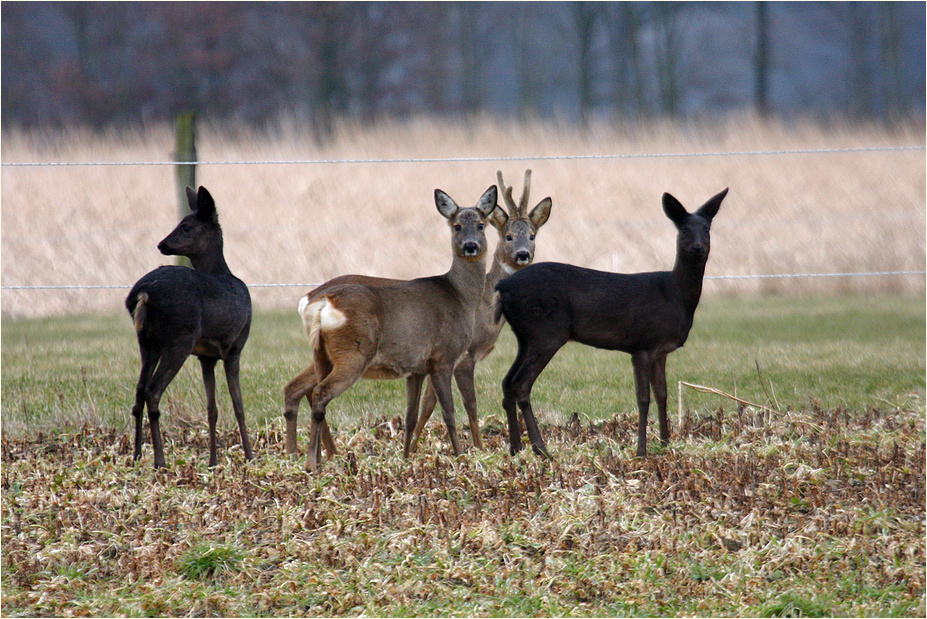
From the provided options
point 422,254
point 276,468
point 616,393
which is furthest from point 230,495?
point 422,254

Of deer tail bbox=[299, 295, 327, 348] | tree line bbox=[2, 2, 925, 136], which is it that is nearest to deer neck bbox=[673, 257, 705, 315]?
deer tail bbox=[299, 295, 327, 348]

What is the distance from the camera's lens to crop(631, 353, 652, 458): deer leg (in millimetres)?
6363

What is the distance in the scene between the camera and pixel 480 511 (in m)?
5.52

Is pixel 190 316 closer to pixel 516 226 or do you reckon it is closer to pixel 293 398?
pixel 293 398

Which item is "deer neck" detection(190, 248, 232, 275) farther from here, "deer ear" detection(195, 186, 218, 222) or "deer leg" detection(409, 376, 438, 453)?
"deer leg" detection(409, 376, 438, 453)

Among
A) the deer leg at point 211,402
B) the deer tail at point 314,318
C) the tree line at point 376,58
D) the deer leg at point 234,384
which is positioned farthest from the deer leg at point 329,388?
the tree line at point 376,58

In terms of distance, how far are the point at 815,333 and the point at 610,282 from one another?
5.51 metres

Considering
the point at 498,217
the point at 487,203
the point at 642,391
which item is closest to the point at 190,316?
the point at 487,203

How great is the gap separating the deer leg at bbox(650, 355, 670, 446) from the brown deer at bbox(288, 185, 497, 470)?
112 centimetres

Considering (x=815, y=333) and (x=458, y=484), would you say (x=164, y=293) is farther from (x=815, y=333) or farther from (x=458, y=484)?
(x=815, y=333)

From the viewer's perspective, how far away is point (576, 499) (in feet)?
18.4

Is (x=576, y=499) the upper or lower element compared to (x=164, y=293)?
lower

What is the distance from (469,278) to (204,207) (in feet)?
5.29

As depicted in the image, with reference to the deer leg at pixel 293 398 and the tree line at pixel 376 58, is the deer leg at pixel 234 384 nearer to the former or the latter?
the deer leg at pixel 293 398
